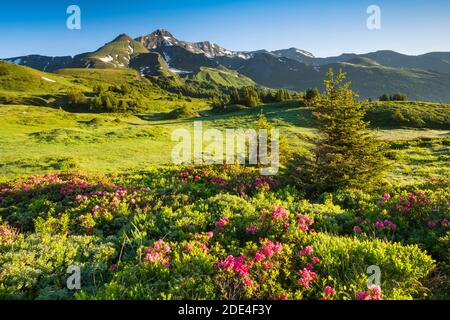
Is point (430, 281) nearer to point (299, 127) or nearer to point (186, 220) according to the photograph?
point (186, 220)

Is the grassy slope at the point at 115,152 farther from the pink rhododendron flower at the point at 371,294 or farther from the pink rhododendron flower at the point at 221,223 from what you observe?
the pink rhododendron flower at the point at 371,294

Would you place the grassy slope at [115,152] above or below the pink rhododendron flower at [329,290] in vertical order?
above

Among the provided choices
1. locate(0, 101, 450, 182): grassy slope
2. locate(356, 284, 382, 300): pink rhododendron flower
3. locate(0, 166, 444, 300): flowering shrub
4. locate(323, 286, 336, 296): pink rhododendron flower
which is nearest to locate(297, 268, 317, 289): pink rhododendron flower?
locate(0, 166, 444, 300): flowering shrub

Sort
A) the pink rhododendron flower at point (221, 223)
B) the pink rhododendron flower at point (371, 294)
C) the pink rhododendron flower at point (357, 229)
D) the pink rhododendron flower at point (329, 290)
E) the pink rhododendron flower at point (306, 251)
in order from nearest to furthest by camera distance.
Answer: the pink rhododendron flower at point (371, 294)
the pink rhododendron flower at point (329, 290)
the pink rhododendron flower at point (306, 251)
the pink rhododendron flower at point (357, 229)
the pink rhododendron flower at point (221, 223)

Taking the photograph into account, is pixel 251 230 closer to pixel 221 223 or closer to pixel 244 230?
pixel 244 230

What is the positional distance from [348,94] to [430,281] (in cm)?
865

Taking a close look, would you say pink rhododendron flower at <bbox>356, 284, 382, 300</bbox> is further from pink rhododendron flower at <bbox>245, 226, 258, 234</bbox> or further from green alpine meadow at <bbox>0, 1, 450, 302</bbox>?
pink rhododendron flower at <bbox>245, 226, 258, 234</bbox>

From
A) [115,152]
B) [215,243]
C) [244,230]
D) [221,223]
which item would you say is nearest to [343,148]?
[244,230]

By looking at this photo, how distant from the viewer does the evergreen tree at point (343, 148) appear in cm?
1157

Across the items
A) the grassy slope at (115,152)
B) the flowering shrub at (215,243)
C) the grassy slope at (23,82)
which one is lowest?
the flowering shrub at (215,243)

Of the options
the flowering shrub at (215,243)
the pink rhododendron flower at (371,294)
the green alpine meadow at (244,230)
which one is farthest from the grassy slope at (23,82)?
the pink rhododendron flower at (371,294)

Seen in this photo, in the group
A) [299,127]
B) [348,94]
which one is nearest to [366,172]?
[348,94]
